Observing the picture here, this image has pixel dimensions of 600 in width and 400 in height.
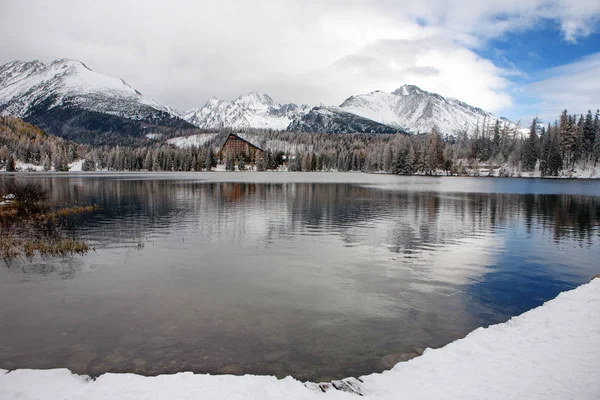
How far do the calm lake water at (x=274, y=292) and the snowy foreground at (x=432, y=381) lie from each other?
120cm

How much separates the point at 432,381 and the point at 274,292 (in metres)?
9.50

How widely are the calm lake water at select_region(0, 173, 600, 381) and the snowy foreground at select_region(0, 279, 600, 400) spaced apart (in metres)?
1.20

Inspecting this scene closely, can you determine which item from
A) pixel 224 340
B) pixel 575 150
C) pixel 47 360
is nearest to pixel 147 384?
pixel 224 340

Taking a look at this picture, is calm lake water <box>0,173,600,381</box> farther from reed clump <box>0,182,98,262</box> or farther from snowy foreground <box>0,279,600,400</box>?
reed clump <box>0,182,98,262</box>

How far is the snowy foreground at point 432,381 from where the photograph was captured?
858cm

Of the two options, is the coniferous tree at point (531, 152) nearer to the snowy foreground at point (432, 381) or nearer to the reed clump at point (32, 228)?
the reed clump at point (32, 228)

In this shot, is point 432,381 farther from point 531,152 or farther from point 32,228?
A: point 531,152

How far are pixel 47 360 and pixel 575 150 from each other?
622 ft

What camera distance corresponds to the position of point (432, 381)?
366 inches

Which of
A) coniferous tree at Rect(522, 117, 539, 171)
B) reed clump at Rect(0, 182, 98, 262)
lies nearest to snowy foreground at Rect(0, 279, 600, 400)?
reed clump at Rect(0, 182, 98, 262)

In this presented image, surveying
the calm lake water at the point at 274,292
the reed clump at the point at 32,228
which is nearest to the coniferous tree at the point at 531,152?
the calm lake water at the point at 274,292

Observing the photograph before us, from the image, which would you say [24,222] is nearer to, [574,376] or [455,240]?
[455,240]

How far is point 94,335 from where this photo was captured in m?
12.9

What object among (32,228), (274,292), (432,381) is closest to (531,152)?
(274,292)
